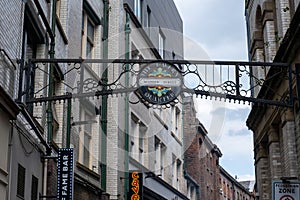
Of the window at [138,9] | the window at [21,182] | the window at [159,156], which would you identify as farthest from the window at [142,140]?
the window at [21,182]

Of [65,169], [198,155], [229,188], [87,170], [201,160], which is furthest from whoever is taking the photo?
[229,188]

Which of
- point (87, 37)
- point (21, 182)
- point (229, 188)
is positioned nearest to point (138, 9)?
point (87, 37)

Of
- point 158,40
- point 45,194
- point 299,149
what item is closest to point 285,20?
point 299,149

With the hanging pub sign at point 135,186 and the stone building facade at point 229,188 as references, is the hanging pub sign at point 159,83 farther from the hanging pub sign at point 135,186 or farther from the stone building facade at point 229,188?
the stone building facade at point 229,188

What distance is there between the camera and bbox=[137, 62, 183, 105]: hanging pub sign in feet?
45.5

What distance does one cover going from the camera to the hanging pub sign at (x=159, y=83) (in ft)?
45.5

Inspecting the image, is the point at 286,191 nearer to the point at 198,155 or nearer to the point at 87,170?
the point at 87,170

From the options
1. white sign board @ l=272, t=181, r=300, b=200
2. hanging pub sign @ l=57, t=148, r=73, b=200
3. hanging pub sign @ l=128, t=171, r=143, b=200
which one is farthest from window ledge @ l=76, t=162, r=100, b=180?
white sign board @ l=272, t=181, r=300, b=200

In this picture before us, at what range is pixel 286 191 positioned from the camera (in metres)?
12.5

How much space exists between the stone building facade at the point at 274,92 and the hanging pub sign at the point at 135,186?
5.38 m

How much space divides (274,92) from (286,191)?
12.6 feet

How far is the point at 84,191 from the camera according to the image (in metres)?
21.8

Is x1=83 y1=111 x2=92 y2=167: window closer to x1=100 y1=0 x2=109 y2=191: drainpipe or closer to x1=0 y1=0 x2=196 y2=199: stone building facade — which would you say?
x1=0 y1=0 x2=196 y2=199: stone building facade

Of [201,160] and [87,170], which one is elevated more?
[201,160]
